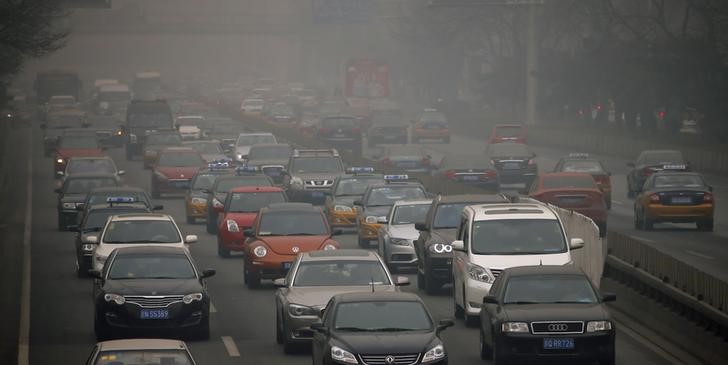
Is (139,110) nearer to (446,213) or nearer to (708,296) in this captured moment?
(446,213)

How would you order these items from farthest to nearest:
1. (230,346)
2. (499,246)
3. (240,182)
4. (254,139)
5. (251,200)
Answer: (254,139) → (240,182) → (251,200) → (499,246) → (230,346)

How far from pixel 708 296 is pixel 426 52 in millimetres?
122794

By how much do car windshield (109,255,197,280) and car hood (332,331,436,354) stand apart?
592cm

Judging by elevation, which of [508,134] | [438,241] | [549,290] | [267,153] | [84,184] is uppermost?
[549,290]

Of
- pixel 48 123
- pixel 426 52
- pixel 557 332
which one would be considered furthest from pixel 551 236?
pixel 426 52

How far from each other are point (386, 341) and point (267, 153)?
4078 centimetres

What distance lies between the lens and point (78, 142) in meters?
65.2

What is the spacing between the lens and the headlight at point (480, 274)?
2377 cm

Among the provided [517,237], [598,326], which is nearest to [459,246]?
Answer: [517,237]

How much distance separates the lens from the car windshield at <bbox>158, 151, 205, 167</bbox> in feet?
182

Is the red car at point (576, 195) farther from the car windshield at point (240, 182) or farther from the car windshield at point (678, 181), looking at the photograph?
the car windshield at point (240, 182)

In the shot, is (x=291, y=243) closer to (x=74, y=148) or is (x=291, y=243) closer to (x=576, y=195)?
(x=576, y=195)

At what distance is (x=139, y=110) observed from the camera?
77.7 meters

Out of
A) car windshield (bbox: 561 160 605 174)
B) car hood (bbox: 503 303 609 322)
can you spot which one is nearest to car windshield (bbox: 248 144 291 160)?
car windshield (bbox: 561 160 605 174)
